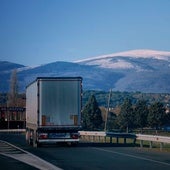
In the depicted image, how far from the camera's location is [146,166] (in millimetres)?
17500

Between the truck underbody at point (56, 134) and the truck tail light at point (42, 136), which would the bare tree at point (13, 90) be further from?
the truck tail light at point (42, 136)

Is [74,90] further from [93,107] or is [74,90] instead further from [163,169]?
[93,107]

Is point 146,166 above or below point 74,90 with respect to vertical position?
below

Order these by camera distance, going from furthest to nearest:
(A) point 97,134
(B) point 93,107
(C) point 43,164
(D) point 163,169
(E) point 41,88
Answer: (B) point 93,107, (A) point 97,134, (E) point 41,88, (C) point 43,164, (D) point 163,169

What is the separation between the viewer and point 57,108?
28.9 metres

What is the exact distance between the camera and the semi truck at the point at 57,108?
2875 cm

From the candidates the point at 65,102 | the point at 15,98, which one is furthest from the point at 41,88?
the point at 15,98

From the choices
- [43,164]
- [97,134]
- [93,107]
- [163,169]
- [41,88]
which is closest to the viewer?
[163,169]

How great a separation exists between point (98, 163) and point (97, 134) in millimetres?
22593

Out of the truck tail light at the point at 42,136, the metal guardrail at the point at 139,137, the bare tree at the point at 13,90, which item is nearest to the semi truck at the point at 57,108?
the truck tail light at the point at 42,136

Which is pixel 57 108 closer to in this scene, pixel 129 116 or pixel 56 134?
pixel 56 134

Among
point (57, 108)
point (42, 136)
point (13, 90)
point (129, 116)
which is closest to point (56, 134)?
point (42, 136)

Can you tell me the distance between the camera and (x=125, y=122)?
10912cm

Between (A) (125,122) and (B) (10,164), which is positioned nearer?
(B) (10,164)
